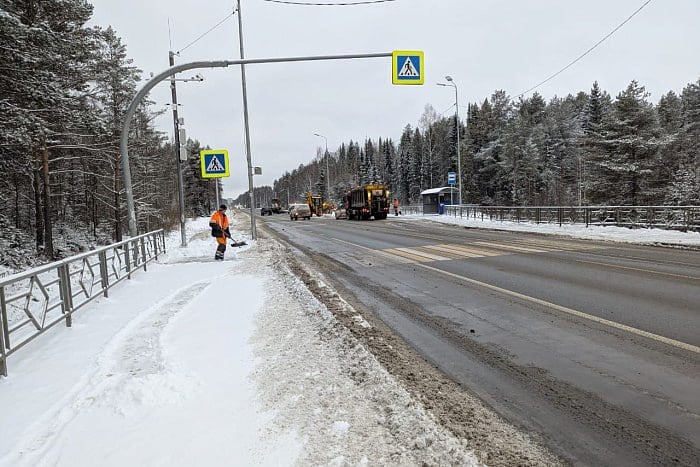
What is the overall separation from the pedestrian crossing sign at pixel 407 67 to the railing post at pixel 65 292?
946 cm

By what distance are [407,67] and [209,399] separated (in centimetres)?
1093

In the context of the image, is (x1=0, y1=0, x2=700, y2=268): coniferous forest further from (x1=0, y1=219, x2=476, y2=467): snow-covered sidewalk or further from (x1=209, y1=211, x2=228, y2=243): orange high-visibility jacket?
(x1=0, y1=219, x2=476, y2=467): snow-covered sidewalk

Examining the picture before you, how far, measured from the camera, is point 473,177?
6419cm

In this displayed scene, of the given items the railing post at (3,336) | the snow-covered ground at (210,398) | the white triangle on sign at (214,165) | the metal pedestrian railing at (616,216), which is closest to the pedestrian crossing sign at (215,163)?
the white triangle on sign at (214,165)

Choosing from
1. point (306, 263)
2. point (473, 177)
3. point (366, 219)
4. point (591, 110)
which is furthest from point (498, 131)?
point (306, 263)

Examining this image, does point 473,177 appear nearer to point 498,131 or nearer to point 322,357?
point 498,131

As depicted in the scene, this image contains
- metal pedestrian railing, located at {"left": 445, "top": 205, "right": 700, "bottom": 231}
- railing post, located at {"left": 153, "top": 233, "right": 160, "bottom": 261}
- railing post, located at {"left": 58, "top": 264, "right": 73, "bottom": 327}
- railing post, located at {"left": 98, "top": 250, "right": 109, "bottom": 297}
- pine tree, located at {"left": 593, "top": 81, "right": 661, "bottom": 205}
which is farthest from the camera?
pine tree, located at {"left": 593, "top": 81, "right": 661, "bottom": 205}

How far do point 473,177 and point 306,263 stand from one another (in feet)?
185

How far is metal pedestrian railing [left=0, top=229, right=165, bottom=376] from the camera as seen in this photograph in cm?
459

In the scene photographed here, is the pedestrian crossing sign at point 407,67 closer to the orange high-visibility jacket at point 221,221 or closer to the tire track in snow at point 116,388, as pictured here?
the orange high-visibility jacket at point 221,221

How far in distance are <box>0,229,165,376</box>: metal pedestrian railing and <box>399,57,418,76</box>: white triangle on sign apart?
348 inches

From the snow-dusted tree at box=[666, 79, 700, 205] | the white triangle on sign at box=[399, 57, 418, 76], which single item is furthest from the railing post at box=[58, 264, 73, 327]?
the snow-dusted tree at box=[666, 79, 700, 205]

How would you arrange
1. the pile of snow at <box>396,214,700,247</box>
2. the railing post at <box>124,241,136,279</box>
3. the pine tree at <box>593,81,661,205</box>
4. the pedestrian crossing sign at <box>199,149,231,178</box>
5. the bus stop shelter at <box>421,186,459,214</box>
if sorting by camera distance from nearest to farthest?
the railing post at <box>124,241,136,279</box>, the pile of snow at <box>396,214,700,247</box>, the pedestrian crossing sign at <box>199,149,231,178</box>, the pine tree at <box>593,81,661,205</box>, the bus stop shelter at <box>421,186,459,214</box>

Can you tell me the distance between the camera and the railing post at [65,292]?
20.0 feet
